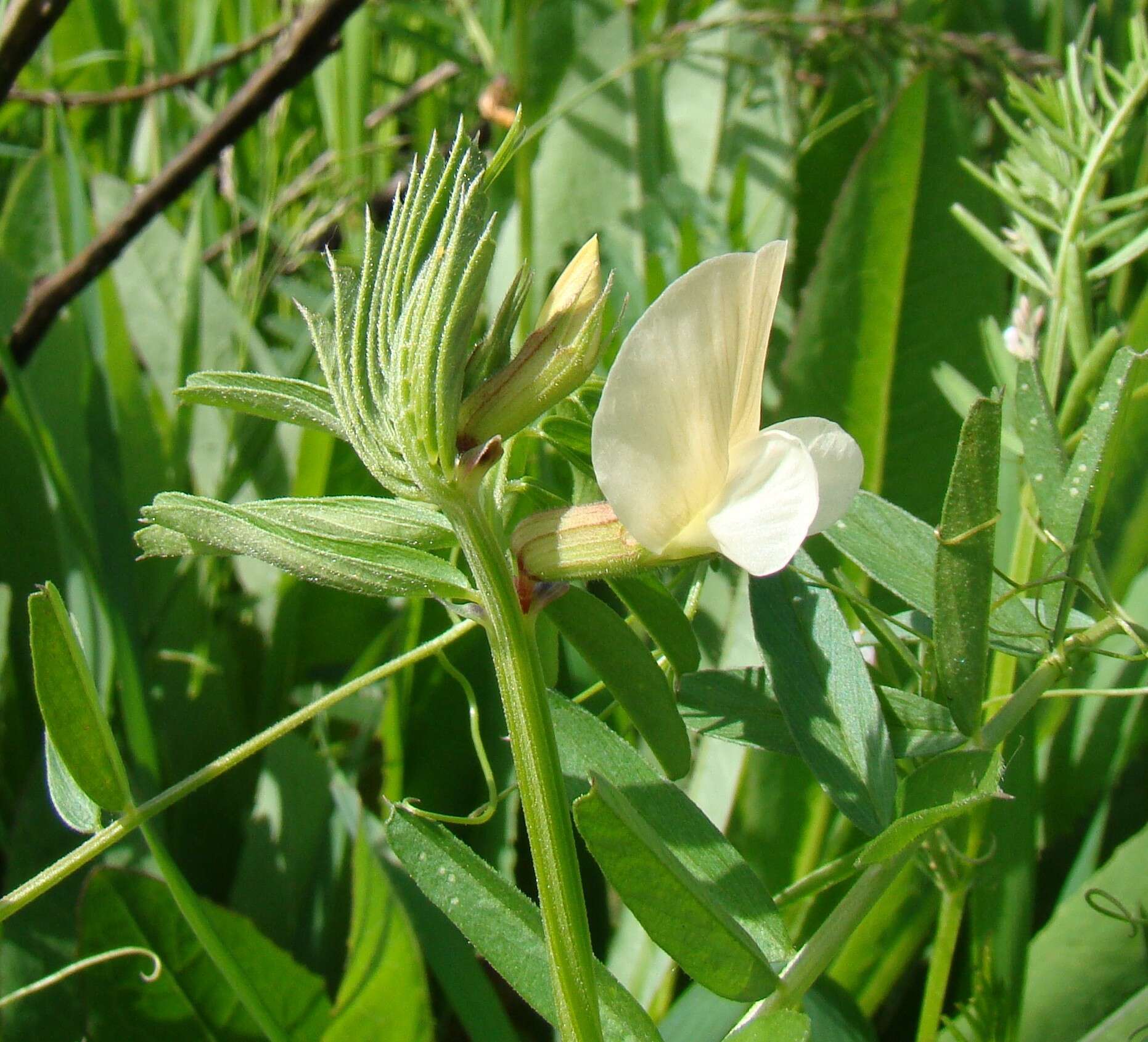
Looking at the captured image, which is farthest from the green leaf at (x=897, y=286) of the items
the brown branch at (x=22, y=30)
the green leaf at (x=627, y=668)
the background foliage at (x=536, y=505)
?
the brown branch at (x=22, y=30)

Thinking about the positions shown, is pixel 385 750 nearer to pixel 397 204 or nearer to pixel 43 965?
pixel 43 965

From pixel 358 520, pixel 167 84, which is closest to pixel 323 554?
pixel 358 520

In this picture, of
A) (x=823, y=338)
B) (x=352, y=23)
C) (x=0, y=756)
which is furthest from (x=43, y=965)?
(x=352, y=23)

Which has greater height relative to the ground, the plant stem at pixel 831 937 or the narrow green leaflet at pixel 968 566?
the narrow green leaflet at pixel 968 566

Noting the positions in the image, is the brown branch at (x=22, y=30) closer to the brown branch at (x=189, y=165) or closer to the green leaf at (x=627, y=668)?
the brown branch at (x=189, y=165)

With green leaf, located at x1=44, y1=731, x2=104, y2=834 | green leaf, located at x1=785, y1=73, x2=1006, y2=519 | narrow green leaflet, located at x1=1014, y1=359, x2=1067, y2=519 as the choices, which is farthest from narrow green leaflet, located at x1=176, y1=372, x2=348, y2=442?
green leaf, located at x1=785, y1=73, x2=1006, y2=519
